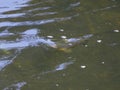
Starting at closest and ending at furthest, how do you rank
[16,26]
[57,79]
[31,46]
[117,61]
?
[57,79]
[117,61]
[31,46]
[16,26]

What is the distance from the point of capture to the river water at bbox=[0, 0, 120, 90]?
4.16 m

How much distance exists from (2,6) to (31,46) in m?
1.59

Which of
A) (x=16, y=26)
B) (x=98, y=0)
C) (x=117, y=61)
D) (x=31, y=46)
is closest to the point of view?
(x=117, y=61)

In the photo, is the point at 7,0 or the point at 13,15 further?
the point at 7,0

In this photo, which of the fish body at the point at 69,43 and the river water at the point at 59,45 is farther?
the fish body at the point at 69,43

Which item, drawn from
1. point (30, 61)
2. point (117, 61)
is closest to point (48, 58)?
point (30, 61)

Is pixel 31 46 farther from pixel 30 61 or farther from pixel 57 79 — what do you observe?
pixel 57 79

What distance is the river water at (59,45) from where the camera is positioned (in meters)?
4.16

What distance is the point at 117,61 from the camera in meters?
4.51

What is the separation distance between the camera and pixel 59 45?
491 centimetres

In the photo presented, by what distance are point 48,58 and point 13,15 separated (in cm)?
153

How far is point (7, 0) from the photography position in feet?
20.9

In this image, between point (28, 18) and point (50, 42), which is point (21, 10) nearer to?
point (28, 18)

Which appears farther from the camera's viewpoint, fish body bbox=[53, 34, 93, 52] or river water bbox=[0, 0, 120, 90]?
fish body bbox=[53, 34, 93, 52]
